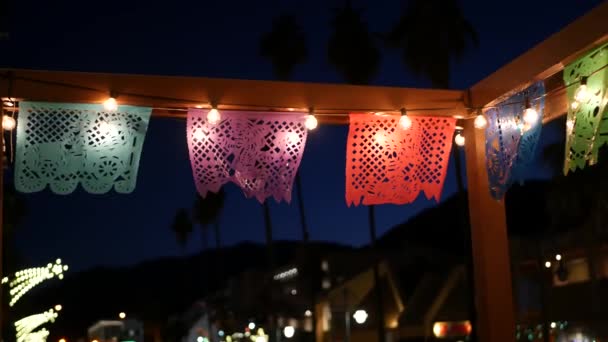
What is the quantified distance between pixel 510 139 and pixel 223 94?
206 cm

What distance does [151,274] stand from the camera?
98250 millimetres

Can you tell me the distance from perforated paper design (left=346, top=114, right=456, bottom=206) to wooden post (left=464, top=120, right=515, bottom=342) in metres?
0.29

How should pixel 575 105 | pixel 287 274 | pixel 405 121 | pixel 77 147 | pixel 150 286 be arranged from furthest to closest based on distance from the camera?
1. pixel 150 286
2. pixel 287 274
3. pixel 405 121
4. pixel 77 147
5. pixel 575 105

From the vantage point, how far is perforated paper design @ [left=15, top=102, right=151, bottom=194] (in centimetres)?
532

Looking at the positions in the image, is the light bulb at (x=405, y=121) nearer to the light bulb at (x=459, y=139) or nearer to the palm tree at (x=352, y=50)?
the light bulb at (x=459, y=139)

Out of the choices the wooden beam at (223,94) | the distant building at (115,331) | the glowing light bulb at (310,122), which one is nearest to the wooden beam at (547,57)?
the wooden beam at (223,94)

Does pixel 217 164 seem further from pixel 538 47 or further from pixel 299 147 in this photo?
pixel 538 47

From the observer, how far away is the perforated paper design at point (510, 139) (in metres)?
5.48

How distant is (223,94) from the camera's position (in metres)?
5.70

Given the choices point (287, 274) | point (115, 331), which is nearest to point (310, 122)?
point (287, 274)

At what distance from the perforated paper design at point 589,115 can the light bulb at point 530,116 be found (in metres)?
0.38

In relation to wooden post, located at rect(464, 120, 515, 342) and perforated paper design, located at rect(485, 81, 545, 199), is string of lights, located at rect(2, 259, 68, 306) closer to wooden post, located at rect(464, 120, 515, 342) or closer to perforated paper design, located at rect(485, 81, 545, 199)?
wooden post, located at rect(464, 120, 515, 342)

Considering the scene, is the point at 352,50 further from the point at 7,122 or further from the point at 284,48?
the point at 7,122

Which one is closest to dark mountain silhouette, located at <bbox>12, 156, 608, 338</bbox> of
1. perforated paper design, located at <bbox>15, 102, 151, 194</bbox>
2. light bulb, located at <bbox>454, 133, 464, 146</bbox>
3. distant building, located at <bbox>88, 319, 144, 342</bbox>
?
distant building, located at <bbox>88, 319, 144, 342</bbox>
